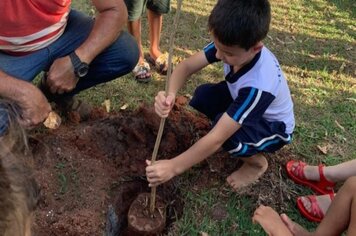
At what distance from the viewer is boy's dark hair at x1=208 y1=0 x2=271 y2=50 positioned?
2.10 meters

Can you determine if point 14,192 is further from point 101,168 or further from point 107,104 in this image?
point 107,104

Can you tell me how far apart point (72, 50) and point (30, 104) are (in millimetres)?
500

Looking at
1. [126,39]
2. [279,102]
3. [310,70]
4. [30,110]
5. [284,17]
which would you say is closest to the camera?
[30,110]

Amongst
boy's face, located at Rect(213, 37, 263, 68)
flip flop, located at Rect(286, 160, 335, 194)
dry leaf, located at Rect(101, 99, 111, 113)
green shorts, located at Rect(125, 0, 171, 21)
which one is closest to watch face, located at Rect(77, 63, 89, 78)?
dry leaf, located at Rect(101, 99, 111, 113)

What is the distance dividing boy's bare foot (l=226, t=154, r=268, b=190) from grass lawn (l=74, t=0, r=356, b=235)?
0.06 m

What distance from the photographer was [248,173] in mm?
2598

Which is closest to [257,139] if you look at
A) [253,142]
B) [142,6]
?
[253,142]

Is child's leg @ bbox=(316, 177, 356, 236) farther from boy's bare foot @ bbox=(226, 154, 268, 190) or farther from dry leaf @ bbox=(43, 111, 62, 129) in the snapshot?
dry leaf @ bbox=(43, 111, 62, 129)

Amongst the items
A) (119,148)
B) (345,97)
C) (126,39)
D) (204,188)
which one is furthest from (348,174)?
(126,39)

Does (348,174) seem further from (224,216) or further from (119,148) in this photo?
(119,148)

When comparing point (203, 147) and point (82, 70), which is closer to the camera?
point (203, 147)

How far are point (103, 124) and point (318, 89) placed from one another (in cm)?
151

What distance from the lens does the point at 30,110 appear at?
221 centimetres

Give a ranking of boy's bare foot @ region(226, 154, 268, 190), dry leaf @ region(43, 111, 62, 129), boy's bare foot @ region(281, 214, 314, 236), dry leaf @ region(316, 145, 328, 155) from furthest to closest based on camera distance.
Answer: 1. dry leaf @ region(316, 145, 328, 155)
2. dry leaf @ region(43, 111, 62, 129)
3. boy's bare foot @ region(226, 154, 268, 190)
4. boy's bare foot @ region(281, 214, 314, 236)
